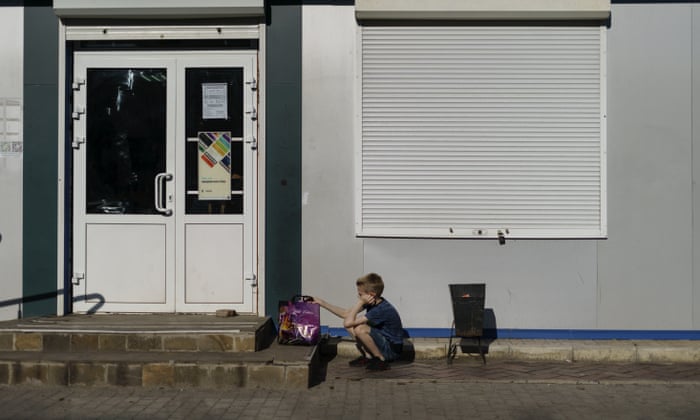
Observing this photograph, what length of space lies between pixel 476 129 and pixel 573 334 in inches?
93.6

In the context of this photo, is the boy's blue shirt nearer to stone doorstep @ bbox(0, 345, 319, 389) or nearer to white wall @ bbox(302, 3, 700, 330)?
white wall @ bbox(302, 3, 700, 330)

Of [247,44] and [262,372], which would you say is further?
[247,44]

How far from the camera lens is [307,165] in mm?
8133

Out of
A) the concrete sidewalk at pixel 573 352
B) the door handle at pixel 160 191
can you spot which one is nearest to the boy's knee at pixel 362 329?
the concrete sidewalk at pixel 573 352

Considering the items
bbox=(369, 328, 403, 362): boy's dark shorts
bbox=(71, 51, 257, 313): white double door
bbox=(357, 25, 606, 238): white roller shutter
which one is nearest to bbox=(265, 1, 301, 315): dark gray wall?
bbox=(71, 51, 257, 313): white double door

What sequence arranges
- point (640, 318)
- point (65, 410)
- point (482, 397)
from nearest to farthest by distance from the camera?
point (65, 410) → point (482, 397) → point (640, 318)

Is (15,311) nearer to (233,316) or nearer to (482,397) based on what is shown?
(233,316)

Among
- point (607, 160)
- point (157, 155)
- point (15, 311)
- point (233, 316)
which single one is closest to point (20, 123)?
point (157, 155)

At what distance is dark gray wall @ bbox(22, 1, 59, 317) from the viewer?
8.15 m

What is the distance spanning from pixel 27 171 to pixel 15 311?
58.2 inches

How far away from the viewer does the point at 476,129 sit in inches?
321

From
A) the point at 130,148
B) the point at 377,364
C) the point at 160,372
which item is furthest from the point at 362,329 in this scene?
the point at 130,148

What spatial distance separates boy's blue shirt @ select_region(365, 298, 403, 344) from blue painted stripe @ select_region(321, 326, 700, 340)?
67cm

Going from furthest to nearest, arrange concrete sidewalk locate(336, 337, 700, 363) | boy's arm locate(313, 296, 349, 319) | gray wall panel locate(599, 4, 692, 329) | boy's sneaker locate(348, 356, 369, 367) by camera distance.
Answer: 1. gray wall panel locate(599, 4, 692, 329)
2. concrete sidewalk locate(336, 337, 700, 363)
3. boy's arm locate(313, 296, 349, 319)
4. boy's sneaker locate(348, 356, 369, 367)
